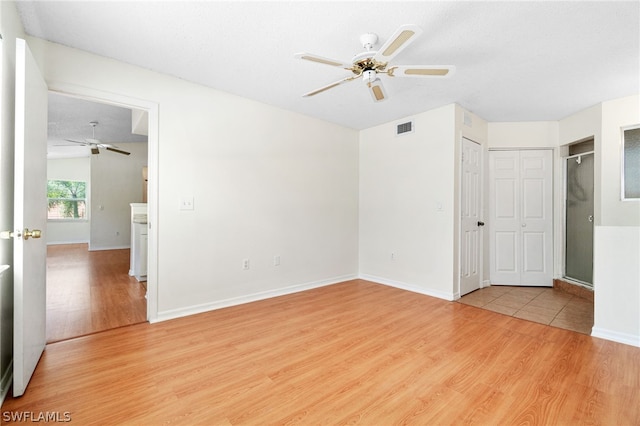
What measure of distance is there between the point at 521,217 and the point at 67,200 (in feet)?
41.0

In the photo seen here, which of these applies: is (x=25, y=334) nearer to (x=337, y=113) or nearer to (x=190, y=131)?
(x=190, y=131)

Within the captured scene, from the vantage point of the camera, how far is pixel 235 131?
3.41 m

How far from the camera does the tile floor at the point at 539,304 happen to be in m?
2.96

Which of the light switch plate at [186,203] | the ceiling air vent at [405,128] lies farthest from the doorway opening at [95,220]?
the ceiling air vent at [405,128]

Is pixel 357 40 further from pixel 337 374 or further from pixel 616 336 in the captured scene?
pixel 616 336

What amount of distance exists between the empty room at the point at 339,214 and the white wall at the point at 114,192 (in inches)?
108

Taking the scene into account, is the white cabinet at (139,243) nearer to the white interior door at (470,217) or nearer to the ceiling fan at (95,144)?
the ceiling fan at (95,144)

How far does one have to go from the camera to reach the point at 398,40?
1.71 metres

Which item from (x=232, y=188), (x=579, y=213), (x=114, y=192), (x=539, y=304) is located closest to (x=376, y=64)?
(x=232, y=188)

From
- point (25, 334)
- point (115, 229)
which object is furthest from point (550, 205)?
point (115, 229)

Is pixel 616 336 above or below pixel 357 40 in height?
below

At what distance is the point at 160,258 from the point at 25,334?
1.20m

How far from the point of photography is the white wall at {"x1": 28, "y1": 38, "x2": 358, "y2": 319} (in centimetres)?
287

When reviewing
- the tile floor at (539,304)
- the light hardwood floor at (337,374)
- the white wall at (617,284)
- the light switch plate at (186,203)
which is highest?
the light switch plate at (186,203)
